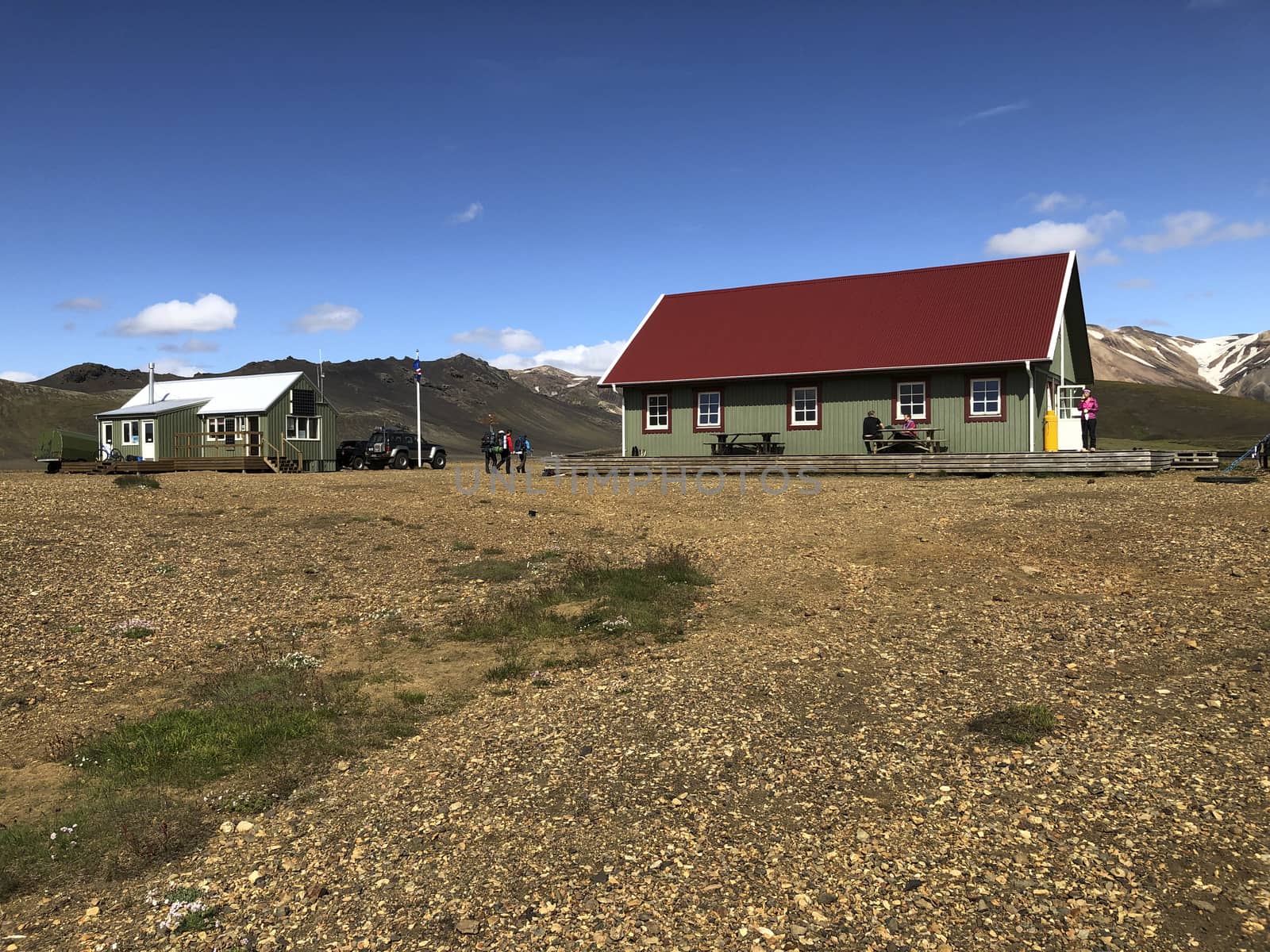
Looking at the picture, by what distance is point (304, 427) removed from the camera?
4588 cm

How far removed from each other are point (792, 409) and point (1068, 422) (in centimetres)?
933

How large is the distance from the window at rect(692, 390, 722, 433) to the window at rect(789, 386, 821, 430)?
2.79m

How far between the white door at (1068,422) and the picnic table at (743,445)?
9441 millimetres

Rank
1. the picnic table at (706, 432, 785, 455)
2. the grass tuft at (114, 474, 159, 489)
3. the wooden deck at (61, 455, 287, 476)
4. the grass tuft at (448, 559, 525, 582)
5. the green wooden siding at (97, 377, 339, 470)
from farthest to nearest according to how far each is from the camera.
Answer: the green wooden siding at (97, 377, 339, 470)
the wooden deck at (61, 455, 287, 476)
the picnic table at (706, 432, 785, 455)
the grass tuft at (114, 474, 159, 489)
the grass tuft at (448, 559, 525, 582)

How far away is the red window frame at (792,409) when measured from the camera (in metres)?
31.3

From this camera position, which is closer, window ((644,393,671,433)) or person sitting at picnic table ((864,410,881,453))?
person sitting at picnic table ((864,410,881,453))

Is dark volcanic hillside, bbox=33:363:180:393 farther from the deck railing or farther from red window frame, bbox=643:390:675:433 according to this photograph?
red window frame, bbox=643:390:675:433

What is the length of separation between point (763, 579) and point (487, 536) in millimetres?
6543

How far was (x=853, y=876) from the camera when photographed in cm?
541

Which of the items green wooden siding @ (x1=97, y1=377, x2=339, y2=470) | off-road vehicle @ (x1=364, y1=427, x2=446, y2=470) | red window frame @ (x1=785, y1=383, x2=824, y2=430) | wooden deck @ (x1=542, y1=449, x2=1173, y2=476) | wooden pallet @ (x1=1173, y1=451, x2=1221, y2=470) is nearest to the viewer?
wooden deck @ (x1=542, y1=449, x2=1173, y2=476)

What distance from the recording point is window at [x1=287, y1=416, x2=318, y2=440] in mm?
44812

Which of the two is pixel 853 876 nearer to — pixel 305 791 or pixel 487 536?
pixel 305 791

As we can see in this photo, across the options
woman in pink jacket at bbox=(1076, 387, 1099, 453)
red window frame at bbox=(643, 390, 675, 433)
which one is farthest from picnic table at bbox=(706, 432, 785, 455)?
woman in pink jacket at bbox=(1076, 387, 1099, 453)

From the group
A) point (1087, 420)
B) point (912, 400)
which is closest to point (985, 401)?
point (912, 400)
